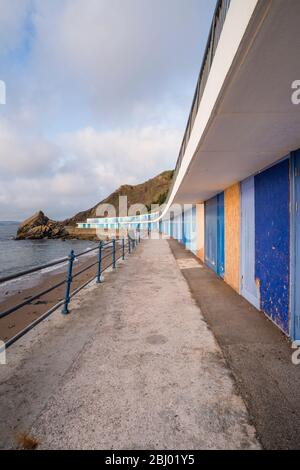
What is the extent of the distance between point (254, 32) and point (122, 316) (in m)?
4.11

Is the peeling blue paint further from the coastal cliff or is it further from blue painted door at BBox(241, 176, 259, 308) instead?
the coastal cliff

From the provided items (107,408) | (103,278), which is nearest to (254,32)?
(107,408)

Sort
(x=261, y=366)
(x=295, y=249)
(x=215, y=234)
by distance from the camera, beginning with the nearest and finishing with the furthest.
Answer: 1. (x=261, y=366)
2. (x=295, y=249)
3. (x=215, y=234)

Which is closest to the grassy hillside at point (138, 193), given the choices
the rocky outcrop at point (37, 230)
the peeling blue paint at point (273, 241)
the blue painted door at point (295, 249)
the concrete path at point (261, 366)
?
the rocky outcrop at point (37, 230)

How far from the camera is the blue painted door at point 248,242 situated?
4961 millimetres

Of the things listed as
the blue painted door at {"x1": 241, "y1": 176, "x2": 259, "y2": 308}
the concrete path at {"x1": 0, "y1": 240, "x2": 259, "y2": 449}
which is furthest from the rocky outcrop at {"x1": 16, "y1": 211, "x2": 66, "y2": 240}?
the concrete path at {"x1": 0, "y1": 240, "x2": 259, "y2": 449}

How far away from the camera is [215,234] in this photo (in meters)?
8.66

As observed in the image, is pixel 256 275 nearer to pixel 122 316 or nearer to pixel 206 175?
pixel 206 175

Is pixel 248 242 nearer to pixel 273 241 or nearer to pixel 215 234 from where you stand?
pixel 273 241

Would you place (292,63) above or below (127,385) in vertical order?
above

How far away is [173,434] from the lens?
5.98 feet

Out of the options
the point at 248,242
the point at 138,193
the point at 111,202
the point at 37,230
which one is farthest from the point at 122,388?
the point at 111,202

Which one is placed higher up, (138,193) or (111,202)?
(138,193)

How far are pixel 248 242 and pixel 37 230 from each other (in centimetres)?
6727
